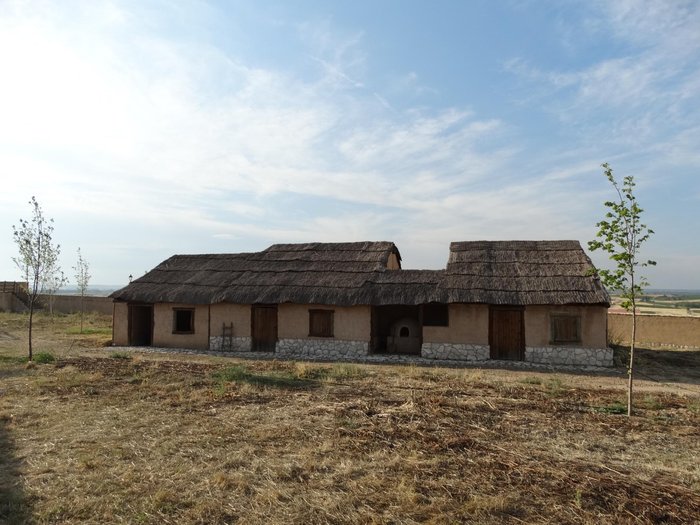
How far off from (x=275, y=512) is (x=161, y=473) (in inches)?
71.8

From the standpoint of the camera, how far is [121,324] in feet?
68.5

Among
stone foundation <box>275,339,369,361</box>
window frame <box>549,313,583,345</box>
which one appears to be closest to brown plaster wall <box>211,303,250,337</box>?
stone foundation <box>275,339,369,361</box>

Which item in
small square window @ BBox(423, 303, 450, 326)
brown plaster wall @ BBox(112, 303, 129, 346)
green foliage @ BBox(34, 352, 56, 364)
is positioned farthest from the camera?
brown plaster wall @ BBox(112, 303, 129, 346)

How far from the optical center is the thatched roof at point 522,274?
54.2 feet

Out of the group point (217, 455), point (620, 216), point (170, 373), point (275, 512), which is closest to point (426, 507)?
point (275, 512)

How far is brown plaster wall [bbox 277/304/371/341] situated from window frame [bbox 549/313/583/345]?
6.05 meters

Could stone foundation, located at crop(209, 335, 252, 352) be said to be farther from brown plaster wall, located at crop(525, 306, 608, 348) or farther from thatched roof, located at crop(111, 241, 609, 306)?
brown plaster wall, located at crop(525, 306, 608, 348)

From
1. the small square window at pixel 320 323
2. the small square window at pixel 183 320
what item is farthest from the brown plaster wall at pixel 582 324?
the small square window at pixel 183 320

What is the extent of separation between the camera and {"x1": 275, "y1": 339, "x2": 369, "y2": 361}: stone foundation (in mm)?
18078

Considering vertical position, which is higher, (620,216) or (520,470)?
(620,216)

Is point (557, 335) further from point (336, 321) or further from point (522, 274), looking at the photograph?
point (336, 321)

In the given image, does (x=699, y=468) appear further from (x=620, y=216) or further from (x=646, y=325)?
(x=646, y=325)

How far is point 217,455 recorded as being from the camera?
273 inches

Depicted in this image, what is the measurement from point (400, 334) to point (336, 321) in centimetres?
262
